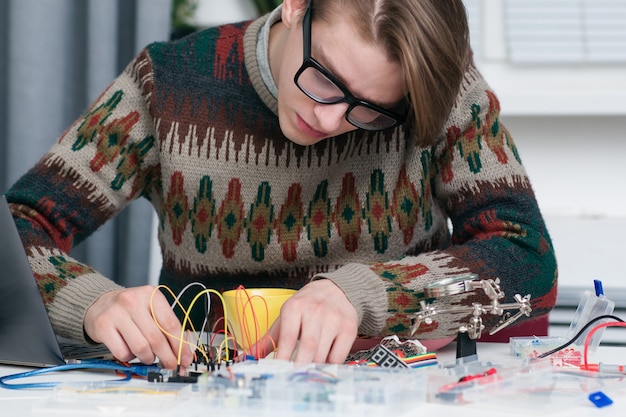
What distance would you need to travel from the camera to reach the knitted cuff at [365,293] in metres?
0.94

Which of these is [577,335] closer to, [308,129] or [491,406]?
[491,406]

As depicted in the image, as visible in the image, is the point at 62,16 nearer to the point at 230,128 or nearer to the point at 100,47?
the point at 100,47

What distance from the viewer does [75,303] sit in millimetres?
1019

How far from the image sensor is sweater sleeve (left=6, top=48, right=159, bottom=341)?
1256 millimetres

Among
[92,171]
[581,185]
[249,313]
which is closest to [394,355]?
[249,313]

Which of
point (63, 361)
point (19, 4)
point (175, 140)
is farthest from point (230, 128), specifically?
point (19, 4)

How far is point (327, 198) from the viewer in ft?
4.32

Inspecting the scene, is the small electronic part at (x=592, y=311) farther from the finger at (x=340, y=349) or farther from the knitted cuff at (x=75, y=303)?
the knitted cuff at (x=75, y=303)

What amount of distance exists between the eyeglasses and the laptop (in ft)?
1.31

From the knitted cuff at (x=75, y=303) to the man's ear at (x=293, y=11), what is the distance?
0.44m

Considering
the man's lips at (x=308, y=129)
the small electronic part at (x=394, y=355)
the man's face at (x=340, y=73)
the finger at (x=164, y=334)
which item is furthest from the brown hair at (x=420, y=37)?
the finger at (x=164, y=334)

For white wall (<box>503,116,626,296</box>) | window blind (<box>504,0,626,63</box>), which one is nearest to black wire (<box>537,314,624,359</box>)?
white wall (<box>503,116,626,296</box>)

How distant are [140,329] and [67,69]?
154 cm

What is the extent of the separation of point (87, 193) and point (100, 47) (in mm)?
990
